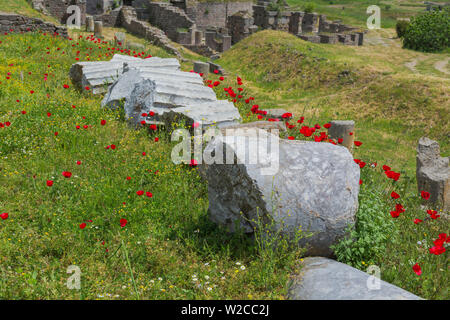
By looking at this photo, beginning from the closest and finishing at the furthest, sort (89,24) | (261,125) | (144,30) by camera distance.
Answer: (261,125) < (89,24) < (144,30)

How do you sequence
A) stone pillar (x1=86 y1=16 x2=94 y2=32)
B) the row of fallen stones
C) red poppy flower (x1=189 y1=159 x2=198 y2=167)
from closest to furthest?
the row of fallen stones
red poppy flower (x1=189 y1=159 x2=198 y2=167)
stone pillar (x1=86 y1=16 x2=94 y2=32)

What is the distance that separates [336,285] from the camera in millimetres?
3477

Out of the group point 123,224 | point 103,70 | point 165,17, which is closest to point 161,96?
point 103,70

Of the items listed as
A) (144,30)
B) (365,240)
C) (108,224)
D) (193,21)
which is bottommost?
(108,224)

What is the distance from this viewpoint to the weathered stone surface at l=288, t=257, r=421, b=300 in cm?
330

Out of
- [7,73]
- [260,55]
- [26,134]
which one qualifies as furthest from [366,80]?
[26,134]

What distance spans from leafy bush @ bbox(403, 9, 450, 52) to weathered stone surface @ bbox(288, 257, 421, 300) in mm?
27040

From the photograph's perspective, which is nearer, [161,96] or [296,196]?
[296,196]

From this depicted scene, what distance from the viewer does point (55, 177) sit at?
5309 millimetres

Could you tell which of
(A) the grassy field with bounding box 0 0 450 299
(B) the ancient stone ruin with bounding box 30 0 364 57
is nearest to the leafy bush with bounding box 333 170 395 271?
(A) the grassy field with bounding box 0 0 450 299

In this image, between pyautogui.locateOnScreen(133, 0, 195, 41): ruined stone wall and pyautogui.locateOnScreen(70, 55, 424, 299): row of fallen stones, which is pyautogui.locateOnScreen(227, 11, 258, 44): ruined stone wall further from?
pyautogui.locateOnScreen(70, 55, 424, 299): row of fallen stones

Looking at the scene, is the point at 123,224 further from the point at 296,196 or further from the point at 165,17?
the point at 165,17

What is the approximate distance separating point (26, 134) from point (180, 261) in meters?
3.60

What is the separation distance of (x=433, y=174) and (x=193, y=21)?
26445mm
